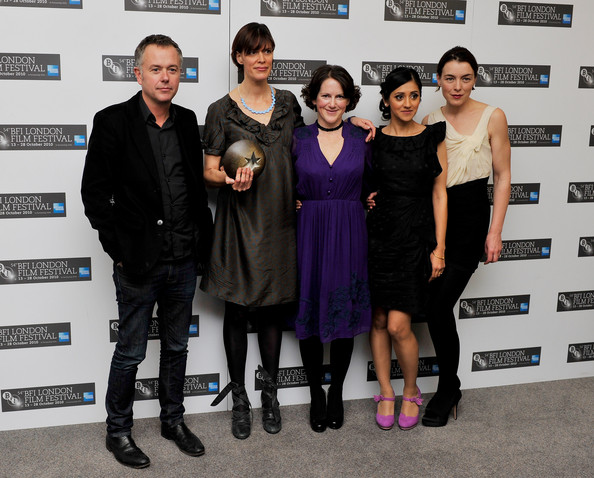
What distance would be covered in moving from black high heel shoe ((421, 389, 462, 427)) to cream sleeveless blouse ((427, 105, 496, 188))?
3.46ft

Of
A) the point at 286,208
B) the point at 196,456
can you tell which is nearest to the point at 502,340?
the point at 286,208

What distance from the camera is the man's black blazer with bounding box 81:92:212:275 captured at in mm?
2314

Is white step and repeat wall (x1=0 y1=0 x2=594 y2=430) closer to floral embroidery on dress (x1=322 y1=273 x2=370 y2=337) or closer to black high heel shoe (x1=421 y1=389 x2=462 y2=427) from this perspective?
black high heel shoe (x1=421 y1=389 x2=462 y2=427)

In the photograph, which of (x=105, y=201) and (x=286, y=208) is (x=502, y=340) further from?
(x=105, y=201)

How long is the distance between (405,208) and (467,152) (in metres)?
0.39

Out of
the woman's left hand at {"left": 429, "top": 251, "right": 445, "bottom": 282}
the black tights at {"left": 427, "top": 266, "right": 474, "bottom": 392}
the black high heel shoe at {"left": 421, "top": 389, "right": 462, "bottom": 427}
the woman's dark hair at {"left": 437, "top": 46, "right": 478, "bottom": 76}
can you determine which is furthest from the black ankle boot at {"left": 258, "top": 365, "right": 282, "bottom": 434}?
the woman's dark hair at {"left": 437, "top": 46, "right": 478, "bottom": 76}

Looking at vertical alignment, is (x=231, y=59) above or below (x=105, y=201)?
above

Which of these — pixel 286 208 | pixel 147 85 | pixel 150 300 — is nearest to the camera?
pixel 147 85

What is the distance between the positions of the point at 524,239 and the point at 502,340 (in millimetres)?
587

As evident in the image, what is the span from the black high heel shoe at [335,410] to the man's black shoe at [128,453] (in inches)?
34.1

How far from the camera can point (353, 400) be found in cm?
323

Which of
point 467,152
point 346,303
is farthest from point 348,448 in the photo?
point 467,152

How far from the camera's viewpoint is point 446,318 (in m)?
2.90

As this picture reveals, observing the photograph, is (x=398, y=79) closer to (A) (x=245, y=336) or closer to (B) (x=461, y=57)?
(B) (x=461, y=57)
